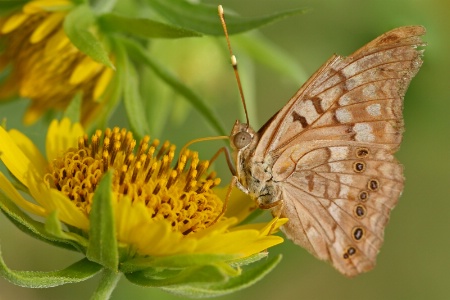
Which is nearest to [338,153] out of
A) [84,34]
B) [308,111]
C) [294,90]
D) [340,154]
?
[340,154]

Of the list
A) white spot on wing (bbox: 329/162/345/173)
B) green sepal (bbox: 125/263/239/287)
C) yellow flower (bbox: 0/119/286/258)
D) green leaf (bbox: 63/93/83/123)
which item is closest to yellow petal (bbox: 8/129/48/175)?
yellow flower (bbox: 0/119/286/258)

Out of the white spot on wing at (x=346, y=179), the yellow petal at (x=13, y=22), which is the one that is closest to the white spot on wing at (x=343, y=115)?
the white spot on wing at (x=346, y=179)

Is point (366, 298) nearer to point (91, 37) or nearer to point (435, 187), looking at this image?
point (435, 187)

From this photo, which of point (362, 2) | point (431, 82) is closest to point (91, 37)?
point (362, 2)

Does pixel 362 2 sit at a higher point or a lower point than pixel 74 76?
higher

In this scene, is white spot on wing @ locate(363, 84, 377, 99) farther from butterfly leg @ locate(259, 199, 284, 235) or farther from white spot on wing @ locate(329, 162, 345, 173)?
butterfly leg @ locate(259, 199, 284, 235)

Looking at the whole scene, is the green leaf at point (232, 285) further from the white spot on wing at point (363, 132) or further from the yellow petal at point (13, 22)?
the yellow petal at point (13, 22)
